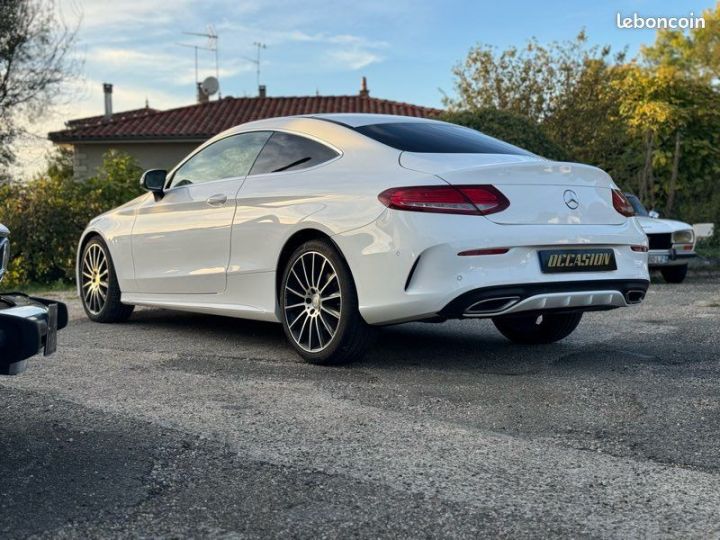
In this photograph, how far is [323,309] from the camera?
5.68m

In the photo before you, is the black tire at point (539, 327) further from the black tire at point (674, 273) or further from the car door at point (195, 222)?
the black tire at point (674, 273)

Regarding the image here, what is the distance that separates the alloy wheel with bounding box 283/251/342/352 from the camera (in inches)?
221

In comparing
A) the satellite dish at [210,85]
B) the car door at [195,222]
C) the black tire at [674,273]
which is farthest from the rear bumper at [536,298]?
the satellite dish at [210,85]

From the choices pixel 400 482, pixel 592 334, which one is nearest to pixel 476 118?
pixel 592 334

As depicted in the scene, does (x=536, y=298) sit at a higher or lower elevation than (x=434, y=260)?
lower

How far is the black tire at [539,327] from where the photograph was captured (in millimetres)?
6598

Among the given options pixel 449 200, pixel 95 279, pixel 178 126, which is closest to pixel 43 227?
pixel 95 279

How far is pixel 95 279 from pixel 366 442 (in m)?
4.62

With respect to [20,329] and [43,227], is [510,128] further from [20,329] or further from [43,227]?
[20,329]

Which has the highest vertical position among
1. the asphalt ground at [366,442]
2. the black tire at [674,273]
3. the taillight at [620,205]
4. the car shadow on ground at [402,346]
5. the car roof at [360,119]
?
the car roof at [360,119]

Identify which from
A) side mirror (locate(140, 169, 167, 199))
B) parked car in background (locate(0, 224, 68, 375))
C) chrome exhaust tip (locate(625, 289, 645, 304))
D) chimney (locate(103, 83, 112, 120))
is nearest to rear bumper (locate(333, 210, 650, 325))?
chrome exhaust tip (locate(625, 289, 645, 304))

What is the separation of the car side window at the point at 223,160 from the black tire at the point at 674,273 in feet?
26.4

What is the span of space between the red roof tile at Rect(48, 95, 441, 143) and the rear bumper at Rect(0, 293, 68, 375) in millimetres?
26772

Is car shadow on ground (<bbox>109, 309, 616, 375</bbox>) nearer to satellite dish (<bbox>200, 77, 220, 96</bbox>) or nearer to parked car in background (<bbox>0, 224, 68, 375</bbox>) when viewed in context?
parked car in background (<bbox>0, 224, 68, 375</bbox>)
